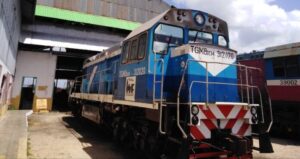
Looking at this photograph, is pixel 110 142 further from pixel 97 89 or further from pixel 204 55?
pixel 204 55

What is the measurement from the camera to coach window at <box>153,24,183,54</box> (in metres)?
5.67

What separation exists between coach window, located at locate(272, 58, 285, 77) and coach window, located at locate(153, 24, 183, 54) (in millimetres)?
6828

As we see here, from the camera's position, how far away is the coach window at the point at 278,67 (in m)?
10.6

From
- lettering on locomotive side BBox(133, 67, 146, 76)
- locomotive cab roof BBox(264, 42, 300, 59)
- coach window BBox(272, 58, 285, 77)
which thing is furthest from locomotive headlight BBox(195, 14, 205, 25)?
coach window BBox(272, 58, 285, 77)

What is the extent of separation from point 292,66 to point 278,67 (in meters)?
0.63

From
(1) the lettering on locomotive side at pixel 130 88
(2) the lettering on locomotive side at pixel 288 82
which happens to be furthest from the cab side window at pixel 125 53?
(2) the lettering on locomotive side at pixel 288 82

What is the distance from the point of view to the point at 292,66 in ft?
33.3

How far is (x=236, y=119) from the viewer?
17.2 ft

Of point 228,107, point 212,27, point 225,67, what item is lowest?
point 228,107

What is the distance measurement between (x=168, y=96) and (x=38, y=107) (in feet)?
50.4

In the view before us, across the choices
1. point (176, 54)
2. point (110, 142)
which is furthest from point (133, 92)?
point (110, 142)

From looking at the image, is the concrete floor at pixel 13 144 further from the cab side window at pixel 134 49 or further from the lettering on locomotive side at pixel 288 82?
the lettering on locomotive side at pixel 288 82

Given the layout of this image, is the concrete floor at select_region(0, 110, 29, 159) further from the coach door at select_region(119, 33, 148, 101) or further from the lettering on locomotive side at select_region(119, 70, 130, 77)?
the lettering on locomotive side at select_region(119, 70, 130, 77)

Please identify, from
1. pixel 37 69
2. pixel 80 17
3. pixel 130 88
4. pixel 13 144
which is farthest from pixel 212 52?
pixel 80 17
